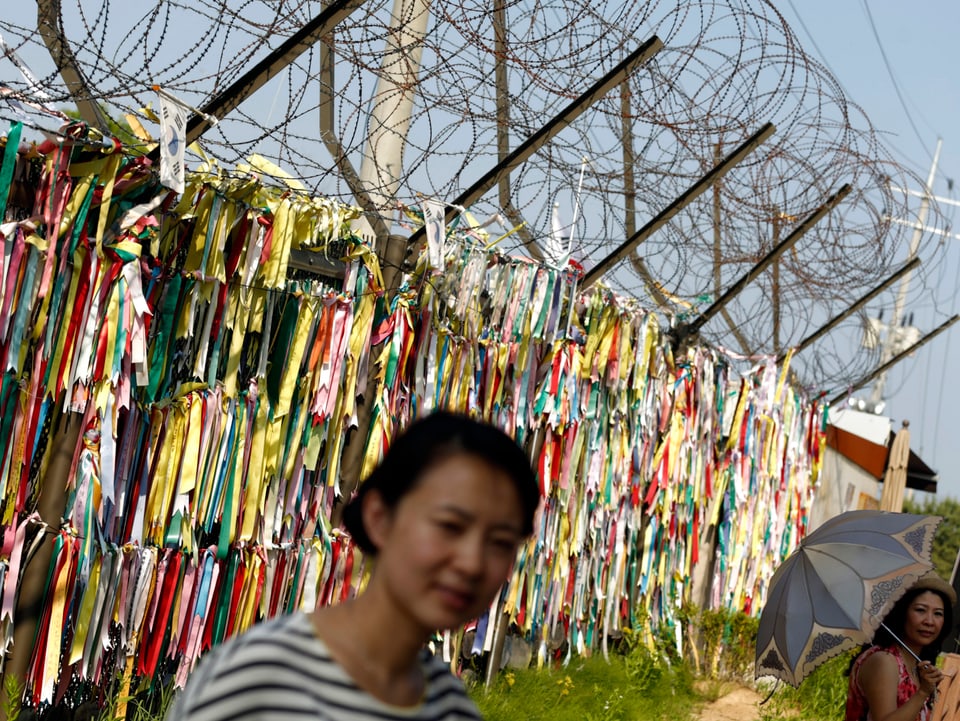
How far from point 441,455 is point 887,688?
117 inches

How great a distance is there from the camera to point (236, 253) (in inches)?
169

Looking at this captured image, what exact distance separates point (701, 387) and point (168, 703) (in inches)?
194

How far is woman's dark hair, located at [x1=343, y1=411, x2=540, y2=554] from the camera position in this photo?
1.68 metres

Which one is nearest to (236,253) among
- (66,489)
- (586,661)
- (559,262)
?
(66,489)

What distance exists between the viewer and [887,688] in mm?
4184

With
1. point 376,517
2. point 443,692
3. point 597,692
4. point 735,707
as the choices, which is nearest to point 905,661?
point 443,692

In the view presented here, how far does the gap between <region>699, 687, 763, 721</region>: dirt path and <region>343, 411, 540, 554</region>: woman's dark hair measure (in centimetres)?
652

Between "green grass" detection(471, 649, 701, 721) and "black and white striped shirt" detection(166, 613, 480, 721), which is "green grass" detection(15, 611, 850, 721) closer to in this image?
"green grass" detection(471, 649, 701, 721)

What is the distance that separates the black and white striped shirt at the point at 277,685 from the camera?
1544mm

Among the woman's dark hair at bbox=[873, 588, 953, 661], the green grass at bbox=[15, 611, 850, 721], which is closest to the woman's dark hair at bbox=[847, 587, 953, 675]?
the woman's dark hair at bbox=[873, 588, 953, 661]

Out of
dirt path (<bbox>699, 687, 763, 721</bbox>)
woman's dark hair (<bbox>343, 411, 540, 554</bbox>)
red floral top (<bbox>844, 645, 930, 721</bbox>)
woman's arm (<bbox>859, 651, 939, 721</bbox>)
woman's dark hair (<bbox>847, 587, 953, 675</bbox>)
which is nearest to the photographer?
woman's dark hair (<bbox>343, 411, 540, 554</bbox>)

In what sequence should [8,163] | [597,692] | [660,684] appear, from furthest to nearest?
[660,684] → [597,692] → [8,163]

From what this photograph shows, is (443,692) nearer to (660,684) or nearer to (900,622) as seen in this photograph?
(900,622)

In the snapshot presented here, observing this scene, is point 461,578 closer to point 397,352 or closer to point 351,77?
point 351,77
